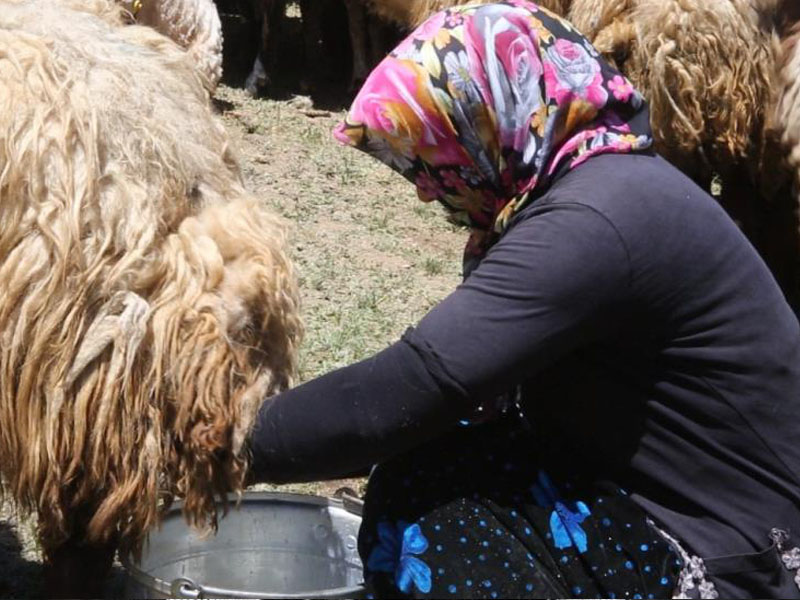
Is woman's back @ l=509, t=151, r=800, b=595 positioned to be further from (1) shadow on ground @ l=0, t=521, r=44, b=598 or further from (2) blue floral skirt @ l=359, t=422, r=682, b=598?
(1) shadow on ground @ l=0, t=521, r=44, b=598

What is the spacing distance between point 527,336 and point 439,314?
0.50 feet

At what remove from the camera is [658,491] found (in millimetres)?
2457

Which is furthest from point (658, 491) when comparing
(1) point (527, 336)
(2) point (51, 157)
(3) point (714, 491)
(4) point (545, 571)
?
(2) point (51, 157)

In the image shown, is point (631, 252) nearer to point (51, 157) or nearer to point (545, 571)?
point (545, 571)

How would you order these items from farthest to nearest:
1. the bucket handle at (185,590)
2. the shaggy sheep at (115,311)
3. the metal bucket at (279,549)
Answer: the metal bucket at (279,549)
the bucket handle at (185,590)
the shaggy sheep at (115,311)

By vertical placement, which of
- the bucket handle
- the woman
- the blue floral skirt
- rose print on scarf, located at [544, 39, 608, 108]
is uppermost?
rose print on scarf, located at [544, 39, 608, 108]

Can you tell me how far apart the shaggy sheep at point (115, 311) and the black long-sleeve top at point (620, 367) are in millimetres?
154

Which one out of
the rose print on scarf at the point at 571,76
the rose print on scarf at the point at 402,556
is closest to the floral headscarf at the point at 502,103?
the rose print on scarf at the point at 571,76

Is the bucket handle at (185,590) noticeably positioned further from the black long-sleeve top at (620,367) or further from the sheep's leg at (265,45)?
the sheep's leg at (265,45)

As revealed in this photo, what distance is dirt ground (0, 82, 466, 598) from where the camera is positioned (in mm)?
4707

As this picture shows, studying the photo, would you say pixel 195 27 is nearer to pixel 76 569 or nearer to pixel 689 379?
pixel 76 569

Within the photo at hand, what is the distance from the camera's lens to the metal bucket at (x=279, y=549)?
3.05 metres

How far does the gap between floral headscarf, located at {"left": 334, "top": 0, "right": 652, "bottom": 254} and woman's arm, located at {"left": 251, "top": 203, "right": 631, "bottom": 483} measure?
18cm

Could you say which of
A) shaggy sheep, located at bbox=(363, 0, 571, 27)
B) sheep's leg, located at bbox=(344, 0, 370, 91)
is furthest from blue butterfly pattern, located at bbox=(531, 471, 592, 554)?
sheep's leg, located at bbox=(344, 0, 370, 91)
